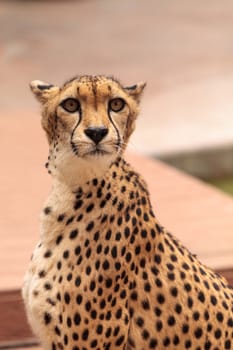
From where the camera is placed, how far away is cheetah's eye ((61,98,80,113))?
160 cm

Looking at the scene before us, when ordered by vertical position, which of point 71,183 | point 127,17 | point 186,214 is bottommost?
point 186,214

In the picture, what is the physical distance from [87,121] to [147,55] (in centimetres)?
492

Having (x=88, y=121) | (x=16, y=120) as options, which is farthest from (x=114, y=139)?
(x=16, y=120)

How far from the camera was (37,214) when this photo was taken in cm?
343

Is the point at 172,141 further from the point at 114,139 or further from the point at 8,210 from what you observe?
the point at 114,139

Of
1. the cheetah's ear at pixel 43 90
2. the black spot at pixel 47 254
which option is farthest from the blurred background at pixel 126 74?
the cheetah's ear at pixel 43 90

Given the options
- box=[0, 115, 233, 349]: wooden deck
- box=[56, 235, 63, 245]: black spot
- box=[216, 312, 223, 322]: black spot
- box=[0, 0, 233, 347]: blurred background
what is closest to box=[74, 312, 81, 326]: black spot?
box=[56, 235, 63, 245]: black spot

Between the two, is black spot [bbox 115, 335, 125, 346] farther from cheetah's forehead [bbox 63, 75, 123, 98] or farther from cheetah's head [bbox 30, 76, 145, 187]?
cheetah's forehead [bbox 63, 75, 123, 98]

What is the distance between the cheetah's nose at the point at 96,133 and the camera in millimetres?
1559

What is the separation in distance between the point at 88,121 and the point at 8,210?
1.92 metres

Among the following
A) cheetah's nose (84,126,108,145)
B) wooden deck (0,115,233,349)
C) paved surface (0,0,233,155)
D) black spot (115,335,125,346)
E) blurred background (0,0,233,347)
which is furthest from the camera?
paved surface (0,0,233,155)

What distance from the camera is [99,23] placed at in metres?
7.44

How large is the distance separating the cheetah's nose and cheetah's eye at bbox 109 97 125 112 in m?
0.05

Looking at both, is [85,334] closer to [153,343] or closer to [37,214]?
[153,343]
